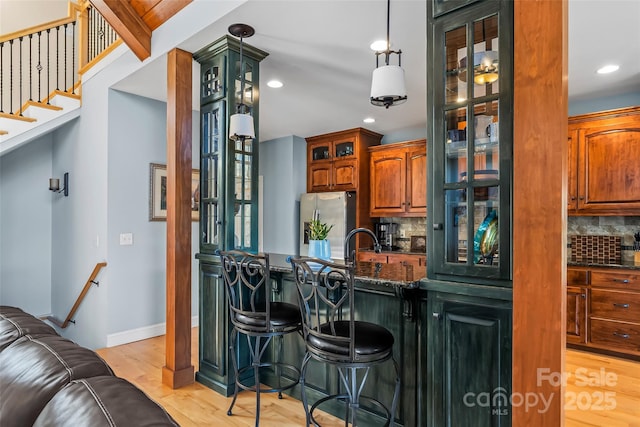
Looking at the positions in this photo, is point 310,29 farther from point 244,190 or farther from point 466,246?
point 466,246

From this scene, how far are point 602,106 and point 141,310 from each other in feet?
18.3

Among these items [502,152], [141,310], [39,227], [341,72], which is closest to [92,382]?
[502,152]

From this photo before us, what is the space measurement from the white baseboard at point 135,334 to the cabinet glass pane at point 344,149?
11.1 feet

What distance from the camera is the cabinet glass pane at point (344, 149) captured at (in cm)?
563

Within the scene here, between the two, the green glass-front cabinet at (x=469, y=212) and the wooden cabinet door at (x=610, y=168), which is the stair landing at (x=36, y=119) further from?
the wooden cabinet door at (x=610, y=168)

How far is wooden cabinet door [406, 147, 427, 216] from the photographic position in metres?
5.12

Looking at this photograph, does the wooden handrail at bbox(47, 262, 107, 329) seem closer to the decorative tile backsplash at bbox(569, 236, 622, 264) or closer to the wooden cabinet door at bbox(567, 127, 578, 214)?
the wooden cabinet door at bbox(567, 127, 578, 214)

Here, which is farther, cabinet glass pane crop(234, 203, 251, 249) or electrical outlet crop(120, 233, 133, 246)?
electrical outlet crop(120, 233, 133, 246)

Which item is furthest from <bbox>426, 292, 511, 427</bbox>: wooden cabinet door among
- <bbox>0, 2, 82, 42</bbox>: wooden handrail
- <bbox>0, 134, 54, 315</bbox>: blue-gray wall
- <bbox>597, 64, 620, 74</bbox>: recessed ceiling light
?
<bbox>0, 2, 82, 42</bbox>: wooden handrail

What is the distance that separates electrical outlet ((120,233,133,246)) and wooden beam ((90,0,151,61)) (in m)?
1.81

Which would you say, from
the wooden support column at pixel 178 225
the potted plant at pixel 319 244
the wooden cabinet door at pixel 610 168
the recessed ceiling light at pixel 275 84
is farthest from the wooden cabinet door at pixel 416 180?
the wooden support column at pixel 178 225

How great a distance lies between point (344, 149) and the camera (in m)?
5.71

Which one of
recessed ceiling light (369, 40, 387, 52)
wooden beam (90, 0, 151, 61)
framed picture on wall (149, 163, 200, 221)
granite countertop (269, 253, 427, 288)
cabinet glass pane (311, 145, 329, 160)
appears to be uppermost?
wooden beam (90, 0, 151, 61)

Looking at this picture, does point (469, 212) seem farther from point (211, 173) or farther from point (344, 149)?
point (344, 149)
